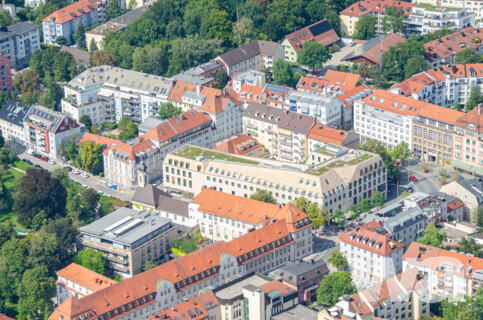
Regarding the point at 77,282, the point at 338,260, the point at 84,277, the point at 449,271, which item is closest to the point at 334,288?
the point at 338,260

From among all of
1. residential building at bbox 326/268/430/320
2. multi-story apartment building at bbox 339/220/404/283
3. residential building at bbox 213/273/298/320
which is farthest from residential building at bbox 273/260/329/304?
residential building at bbox 326/268/430/320

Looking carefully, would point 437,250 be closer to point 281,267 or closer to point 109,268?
point 281,267

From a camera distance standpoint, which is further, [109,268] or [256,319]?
[109,268]

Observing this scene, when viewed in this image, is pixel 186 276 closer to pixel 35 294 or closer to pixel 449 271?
pixel 35 294

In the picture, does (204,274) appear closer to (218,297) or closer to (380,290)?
(218,297)

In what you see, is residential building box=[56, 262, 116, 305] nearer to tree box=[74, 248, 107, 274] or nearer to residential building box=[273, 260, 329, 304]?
tree box=[74, 248, 107, 274]

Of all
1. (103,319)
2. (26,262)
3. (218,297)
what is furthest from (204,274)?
(26,262)
